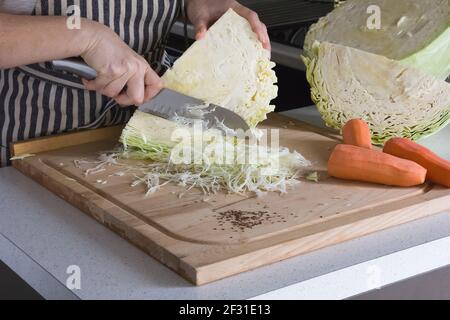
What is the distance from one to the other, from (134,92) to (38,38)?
0.24m

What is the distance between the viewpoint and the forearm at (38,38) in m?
1.79

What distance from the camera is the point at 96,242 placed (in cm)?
158

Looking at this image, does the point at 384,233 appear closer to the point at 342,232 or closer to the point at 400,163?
the point at 342,232

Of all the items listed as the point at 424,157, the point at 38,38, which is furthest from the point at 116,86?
the point at 424,157

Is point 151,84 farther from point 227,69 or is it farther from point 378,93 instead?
point 378,93

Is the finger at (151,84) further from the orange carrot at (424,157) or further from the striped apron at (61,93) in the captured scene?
the orange carrot at (424,157)

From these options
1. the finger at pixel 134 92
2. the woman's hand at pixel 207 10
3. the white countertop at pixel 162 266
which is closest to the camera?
the white countertop at pixel 162 266

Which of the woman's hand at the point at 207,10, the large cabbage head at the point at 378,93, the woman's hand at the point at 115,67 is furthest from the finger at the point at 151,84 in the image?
the large cabbage head at the point at 378,93

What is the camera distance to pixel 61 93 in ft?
6.86

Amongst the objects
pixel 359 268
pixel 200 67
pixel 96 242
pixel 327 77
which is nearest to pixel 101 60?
pixel 200 67

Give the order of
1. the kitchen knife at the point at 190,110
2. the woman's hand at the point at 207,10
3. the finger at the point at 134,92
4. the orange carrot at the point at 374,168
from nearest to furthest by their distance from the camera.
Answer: the orange carrot at the point at 374,168 → the finger at the point at 134,92 → the kitchen knife at the point at 190,110 → the woman's hand at the point at 207,10

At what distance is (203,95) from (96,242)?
0.62 meters

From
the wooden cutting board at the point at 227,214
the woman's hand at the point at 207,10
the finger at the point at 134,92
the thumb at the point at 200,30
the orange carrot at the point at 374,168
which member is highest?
the woman's hand at the point at 207,10

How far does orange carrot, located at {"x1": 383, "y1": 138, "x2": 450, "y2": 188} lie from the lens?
1.79 metres
